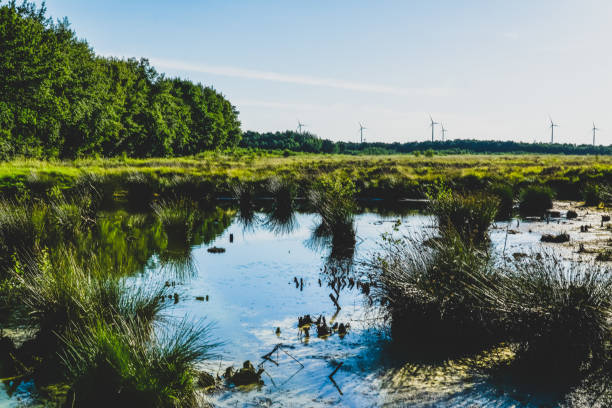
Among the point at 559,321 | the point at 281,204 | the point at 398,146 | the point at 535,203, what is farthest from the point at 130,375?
the point at 398,146

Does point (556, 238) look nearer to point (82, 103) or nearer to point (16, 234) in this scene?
point (16, 234)

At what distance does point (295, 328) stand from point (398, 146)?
137161mm

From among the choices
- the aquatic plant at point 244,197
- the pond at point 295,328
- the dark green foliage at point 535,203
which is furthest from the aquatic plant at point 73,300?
the dark green foliage at point 535,203

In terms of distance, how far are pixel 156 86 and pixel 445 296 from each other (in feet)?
218

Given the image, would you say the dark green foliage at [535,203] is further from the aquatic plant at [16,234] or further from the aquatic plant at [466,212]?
the aquatic plant at [16,234]

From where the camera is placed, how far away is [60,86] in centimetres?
3803

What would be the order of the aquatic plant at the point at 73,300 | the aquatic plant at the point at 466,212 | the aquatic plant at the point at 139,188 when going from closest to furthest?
the aquatic plant at the point at 73,300
the aquatic plant at the point at 466,212
the aquatic plant at the point at 139,188

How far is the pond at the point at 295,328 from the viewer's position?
5.39 m

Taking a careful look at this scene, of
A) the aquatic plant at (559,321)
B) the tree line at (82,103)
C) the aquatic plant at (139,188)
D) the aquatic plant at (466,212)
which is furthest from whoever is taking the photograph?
the tree line at (82,103)

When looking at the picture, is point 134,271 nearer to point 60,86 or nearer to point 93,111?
point 60,86

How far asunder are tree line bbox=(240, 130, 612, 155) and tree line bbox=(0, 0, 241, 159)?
117ft

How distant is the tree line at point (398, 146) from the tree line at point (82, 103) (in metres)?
35.6

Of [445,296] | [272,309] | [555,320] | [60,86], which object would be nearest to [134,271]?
[272,309]

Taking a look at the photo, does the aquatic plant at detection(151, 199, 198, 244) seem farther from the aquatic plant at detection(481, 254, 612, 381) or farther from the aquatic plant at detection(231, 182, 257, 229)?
the aquatic plant at detection(481, 254, 612, 381)
